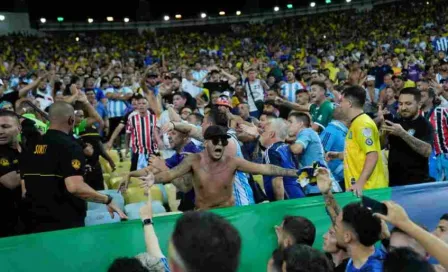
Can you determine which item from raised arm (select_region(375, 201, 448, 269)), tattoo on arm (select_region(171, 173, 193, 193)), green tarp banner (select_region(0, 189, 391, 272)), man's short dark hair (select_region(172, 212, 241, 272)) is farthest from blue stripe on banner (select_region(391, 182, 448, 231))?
man's short dark hair (select_region(172, 212, 241, 272))

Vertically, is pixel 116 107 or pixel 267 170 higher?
pixel 116 107

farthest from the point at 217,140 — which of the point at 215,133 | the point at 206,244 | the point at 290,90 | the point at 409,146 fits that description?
the point at 290,90

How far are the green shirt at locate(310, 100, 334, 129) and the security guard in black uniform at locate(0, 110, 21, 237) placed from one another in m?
4.33

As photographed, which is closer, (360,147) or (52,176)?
(52,176)

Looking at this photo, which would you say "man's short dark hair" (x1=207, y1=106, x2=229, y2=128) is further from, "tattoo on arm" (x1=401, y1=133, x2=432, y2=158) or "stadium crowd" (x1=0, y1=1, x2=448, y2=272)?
"tattoo on arm" (x1=401, y1=133, x2=432, y2=158)

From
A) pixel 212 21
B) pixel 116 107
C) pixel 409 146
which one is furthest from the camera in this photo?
pixel 212 21

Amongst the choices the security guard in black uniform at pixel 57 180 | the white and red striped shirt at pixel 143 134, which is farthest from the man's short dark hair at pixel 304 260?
the white and red striped shirt at pixel 143 134

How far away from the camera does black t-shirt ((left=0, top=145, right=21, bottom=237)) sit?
17.2 feet

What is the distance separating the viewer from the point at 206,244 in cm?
220

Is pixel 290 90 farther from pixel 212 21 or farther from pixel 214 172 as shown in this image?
pixel 212 21

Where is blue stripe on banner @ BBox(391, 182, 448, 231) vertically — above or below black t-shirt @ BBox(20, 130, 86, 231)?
below

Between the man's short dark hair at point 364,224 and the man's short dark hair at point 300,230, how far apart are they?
478mm

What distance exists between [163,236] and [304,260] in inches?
71.6

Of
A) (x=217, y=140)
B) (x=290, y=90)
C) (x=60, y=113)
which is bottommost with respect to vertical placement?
(x=217, y=140)
